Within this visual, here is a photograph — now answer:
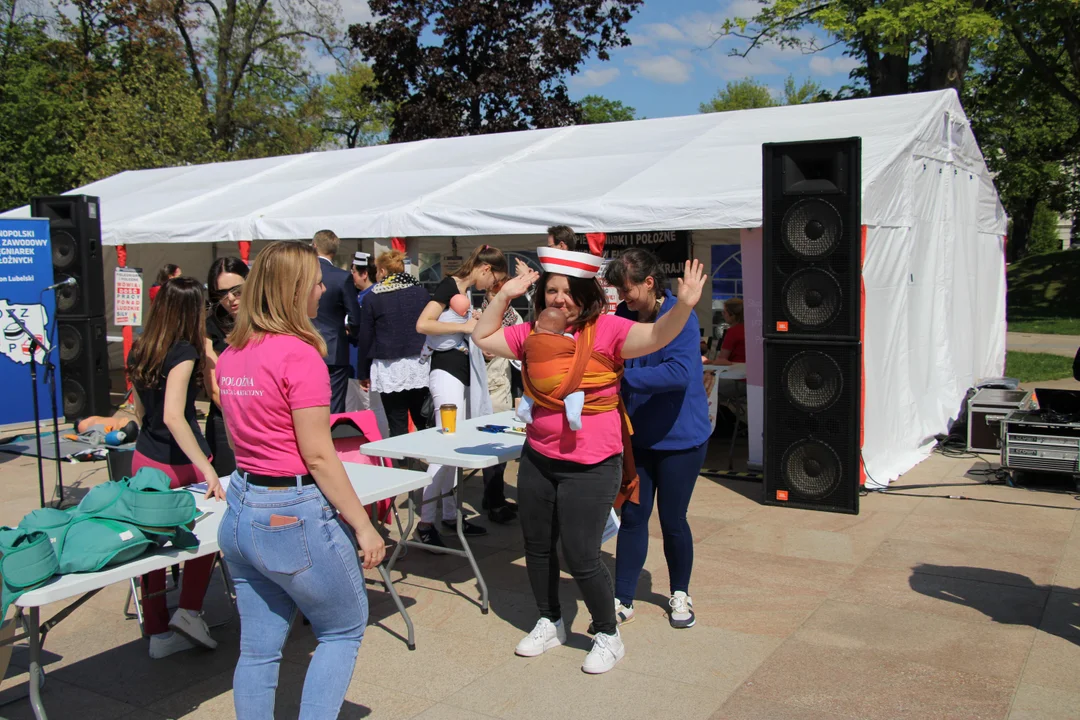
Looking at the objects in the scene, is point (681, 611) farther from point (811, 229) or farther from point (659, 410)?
point (811, 229)

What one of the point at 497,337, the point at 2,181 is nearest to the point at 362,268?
the point at 497,337

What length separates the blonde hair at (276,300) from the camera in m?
2.51

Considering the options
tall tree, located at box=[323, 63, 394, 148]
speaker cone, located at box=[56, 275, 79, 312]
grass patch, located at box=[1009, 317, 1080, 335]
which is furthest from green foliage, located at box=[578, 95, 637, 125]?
speaker cone, located at box=[56, 275, 79, 312]

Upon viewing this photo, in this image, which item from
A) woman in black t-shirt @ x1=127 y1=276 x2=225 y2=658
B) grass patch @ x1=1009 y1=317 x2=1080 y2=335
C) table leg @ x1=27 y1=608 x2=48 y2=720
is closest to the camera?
table leg @ x1=27 y1=608 x2=48 y2=720

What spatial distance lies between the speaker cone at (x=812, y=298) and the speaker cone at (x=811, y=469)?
81 cm

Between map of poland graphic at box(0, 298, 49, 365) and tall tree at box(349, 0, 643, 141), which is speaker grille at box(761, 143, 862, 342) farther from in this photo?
tall tree at box(349, 0, 643, 141)

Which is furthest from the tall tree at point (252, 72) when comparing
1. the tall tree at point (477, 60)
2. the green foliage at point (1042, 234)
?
the green foliage at point (1042, 234)

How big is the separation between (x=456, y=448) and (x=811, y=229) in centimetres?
303

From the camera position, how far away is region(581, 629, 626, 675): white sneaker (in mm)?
3590

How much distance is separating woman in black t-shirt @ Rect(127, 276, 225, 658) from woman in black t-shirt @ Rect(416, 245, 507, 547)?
4.72ft

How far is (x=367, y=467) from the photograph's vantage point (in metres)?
4.06

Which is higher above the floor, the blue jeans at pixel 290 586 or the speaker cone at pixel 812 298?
the speaker cone at pixel 812 298

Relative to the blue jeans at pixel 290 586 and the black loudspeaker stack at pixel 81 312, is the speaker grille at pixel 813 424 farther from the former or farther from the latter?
the black loudspeaker stack at pixel 81 312

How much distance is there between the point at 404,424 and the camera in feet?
18.8
